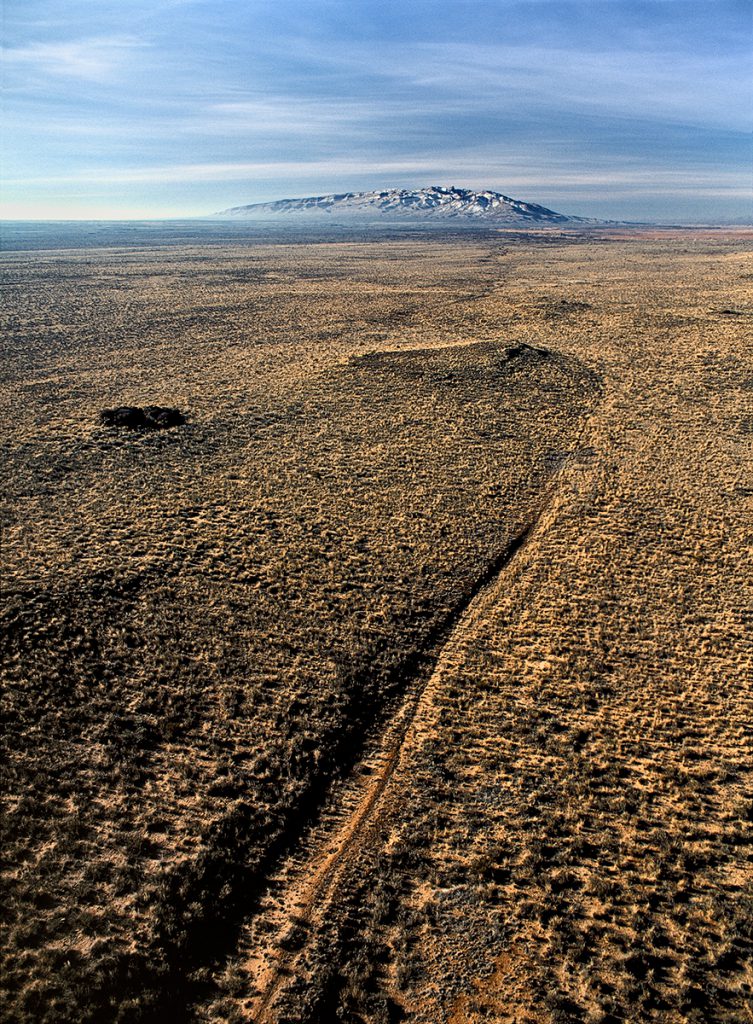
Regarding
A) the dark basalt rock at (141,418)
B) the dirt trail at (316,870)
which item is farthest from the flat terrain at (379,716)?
the dark basalt rock at (141,418)

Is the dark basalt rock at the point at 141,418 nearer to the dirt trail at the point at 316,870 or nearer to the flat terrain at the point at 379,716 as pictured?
the flat terrain at the point at 379,716

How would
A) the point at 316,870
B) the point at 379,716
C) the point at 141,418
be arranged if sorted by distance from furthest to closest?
1. the point at 141,418
2. the point at 379,716
3. the point at 316,870

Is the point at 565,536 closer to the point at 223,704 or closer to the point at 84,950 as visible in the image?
the point at 223,704

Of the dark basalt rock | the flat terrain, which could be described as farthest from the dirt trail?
the dark basalt rock

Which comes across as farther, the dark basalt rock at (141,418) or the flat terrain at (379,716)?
the dark basalt rock at (141,418)

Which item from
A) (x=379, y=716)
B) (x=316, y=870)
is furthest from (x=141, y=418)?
(x=316, y=870)

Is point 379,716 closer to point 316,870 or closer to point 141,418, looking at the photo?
point 316,870
